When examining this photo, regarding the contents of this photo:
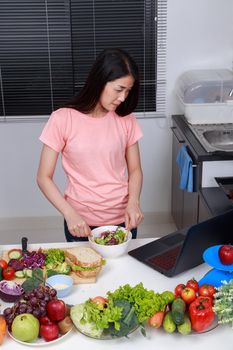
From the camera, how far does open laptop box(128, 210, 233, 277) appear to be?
1.57 metres

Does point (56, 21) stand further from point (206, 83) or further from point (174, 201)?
point (174, 201)

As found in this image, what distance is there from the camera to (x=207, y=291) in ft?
4.74

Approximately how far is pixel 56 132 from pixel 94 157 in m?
0.18

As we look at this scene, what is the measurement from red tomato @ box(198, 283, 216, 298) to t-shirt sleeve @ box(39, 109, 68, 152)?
79 cm

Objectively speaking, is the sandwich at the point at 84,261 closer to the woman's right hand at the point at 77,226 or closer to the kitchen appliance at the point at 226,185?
the woman's right hand at the point at 77,226

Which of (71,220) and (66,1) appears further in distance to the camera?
(66,1)

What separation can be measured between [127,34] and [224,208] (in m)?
1.56

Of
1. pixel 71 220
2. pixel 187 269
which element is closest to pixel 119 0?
pixel 71 220

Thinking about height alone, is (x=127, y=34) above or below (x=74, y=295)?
above

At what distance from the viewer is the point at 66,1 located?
324cm

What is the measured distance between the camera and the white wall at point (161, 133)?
130 inches

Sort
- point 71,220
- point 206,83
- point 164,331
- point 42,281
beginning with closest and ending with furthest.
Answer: point 164,331
point 42,281
point 71,220
point 206,83

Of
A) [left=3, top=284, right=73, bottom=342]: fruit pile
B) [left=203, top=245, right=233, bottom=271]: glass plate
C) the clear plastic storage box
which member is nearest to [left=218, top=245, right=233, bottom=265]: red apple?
[left=203, top=245, right=233, bottom=271]: glass plate

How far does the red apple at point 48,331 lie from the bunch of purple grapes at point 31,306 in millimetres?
33
